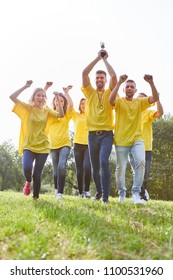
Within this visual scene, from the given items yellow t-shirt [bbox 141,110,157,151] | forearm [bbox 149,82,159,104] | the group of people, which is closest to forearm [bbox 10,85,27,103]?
the group of people

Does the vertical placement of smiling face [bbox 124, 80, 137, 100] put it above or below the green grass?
above

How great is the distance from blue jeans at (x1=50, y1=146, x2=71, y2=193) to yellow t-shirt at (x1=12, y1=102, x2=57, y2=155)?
42.1 inches

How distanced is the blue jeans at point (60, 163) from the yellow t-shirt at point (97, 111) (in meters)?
1.73

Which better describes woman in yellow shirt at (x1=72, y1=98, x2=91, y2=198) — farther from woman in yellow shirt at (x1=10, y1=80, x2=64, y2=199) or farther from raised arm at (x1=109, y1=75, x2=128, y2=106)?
raised arm at (x1=109, y1=75, x2=128, y2=106)

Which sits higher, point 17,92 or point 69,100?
point 69,100

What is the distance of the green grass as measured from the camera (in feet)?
13.4

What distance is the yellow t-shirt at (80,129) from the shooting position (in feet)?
36.1

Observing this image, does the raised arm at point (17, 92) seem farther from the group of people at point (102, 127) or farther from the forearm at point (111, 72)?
the forearm at point (111, 72)

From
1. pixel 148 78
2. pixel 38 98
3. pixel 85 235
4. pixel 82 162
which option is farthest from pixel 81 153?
pixel 85 235

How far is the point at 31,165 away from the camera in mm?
8727

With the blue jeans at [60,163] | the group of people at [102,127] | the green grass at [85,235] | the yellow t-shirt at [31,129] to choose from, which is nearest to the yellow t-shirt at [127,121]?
the group of people at [102,127]

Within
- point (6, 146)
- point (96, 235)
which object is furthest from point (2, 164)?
point (96, 235)

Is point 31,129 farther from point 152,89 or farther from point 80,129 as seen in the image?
point 152,89

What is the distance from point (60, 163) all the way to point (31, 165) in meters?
1.39
